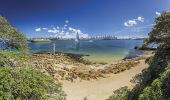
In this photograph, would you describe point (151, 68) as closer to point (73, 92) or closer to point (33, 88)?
point (33, 88)

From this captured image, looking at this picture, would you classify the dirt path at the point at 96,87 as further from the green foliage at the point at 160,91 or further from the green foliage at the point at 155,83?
the green foliage at the point at 160,91

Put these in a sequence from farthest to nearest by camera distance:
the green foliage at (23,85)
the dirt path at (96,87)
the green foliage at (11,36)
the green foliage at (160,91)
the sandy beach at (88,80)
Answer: the sandy beach at (88,80) < the dirt path at (96,87) < the green foliage at (11,36) < the green foliage at (23,85) < the green foliage at (160,91)

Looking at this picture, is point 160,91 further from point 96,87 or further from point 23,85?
point 96,87

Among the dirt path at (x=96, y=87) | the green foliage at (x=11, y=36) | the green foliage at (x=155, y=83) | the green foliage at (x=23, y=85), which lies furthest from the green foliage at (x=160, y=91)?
the dirt path at (x=96, y=87)

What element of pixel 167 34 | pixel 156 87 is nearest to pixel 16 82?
pixel 156 87

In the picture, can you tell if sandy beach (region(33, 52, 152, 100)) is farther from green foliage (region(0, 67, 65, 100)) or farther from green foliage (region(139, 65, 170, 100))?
green foliage (region(139, 65, 170, 100))

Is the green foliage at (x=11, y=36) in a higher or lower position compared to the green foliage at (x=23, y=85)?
higher
